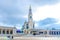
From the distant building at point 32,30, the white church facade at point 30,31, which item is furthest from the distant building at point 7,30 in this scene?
the distant building at point 32,30

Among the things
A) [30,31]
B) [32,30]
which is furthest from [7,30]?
[32,30]

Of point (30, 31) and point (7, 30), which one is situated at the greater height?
point (7, 30)

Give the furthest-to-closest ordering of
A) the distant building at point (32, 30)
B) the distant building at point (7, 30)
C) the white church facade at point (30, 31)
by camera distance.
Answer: the distant building at point (32, 30), the white church facade at point (30, 31), the distant building at point (7, 30)

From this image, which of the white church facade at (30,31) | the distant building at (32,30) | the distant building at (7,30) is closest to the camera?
the distant building at (7,30)

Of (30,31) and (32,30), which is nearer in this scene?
(30,31)

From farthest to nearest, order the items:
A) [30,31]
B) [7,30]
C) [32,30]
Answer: [32,30] → [30,31] → [7,30]

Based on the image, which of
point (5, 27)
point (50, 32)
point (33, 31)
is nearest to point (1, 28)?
point (5, 27)

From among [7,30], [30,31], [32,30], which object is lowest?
[30,31]

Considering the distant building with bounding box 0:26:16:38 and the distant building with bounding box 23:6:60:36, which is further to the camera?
the distant building with bounding box 23:6:60:36

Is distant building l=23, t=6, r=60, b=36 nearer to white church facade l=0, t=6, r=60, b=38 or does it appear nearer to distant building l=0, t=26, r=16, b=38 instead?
white church facade l=0, t=6, r=60, b=38

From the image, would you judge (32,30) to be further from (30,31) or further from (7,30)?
(7,30)

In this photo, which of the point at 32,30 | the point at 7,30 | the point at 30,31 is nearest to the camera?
the point at 7,30

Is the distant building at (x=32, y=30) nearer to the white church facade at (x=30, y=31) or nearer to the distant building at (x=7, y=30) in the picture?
the white church facade at (x=30, y=31)

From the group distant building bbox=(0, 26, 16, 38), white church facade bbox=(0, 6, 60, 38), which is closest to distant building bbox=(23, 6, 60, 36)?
white church facade bbox=(0, 6, 60, 38)
